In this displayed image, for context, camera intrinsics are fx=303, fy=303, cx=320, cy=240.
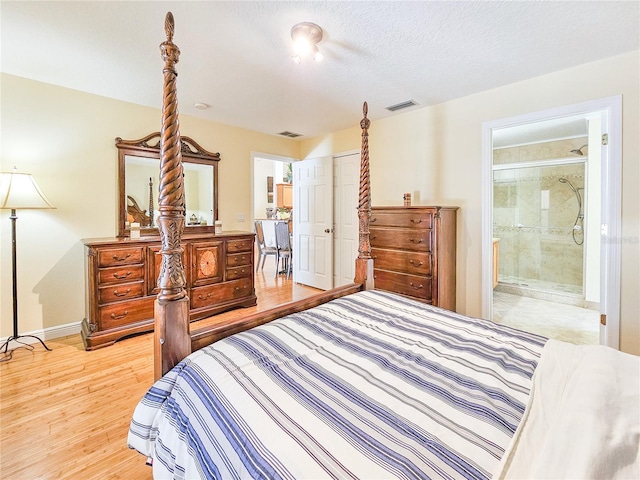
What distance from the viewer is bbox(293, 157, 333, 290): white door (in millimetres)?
4594

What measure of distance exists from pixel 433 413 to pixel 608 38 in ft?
9.33

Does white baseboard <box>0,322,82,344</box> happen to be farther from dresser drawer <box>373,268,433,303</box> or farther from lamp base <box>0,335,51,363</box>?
dresser drawer <box>373,268,433,303</box>

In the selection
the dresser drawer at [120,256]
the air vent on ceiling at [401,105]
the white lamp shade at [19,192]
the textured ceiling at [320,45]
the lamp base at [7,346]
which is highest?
the air vent on ceiling at [401,105]

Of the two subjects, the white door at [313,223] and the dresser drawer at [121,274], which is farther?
the white door at [313,223]

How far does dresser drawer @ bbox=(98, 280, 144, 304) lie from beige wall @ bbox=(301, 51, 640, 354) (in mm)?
2937

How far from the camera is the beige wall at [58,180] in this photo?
2695mm

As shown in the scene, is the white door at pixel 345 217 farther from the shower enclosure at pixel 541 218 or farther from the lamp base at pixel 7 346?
the lamp base at pixel 7 346

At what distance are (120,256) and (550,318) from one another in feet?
15.3

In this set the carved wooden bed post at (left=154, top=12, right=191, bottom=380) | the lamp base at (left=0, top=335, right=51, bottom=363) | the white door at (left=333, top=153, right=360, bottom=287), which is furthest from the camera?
the white door at (left=333, top=153, right=360, bottom=287)

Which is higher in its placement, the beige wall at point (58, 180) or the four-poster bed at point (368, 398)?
the beige wall at point (58, 180)

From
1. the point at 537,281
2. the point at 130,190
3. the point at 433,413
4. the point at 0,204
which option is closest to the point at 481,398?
the point at 433,413

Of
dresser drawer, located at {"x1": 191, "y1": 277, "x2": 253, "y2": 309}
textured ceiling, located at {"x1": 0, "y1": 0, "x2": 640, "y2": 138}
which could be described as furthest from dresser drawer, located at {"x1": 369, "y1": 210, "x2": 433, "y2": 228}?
dresser drawer, located at {"x1": 191, "y1": 277, "x2": 253, "y2": 309}

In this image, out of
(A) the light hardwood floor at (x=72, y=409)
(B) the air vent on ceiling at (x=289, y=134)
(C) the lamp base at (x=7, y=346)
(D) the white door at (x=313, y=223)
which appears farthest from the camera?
(D) the white door at (x=313, y=223)

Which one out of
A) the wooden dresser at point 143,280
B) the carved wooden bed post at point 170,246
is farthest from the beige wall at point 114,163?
the carved wooden bed post at point 170,246
